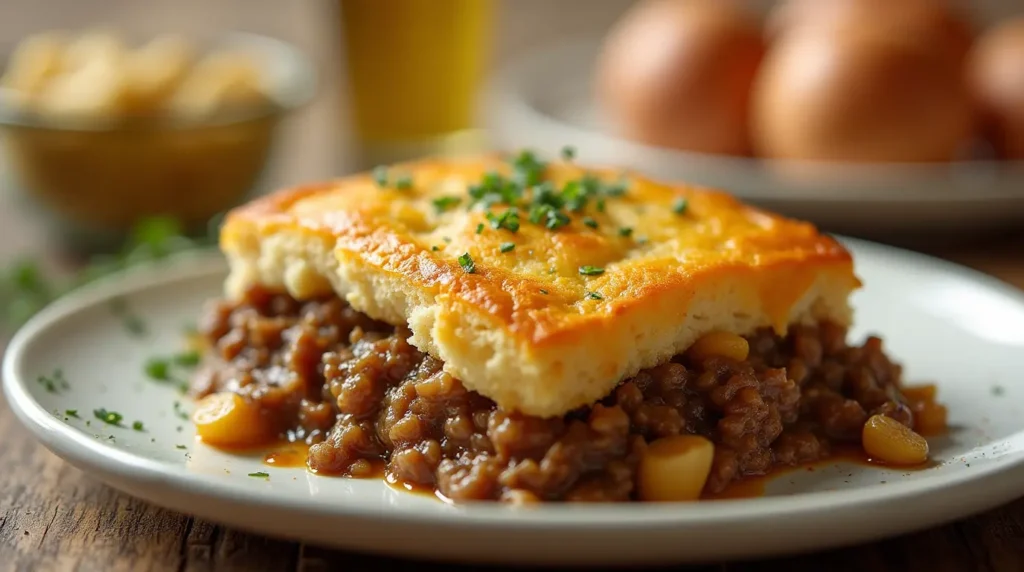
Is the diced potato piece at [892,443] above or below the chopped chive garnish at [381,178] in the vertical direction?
below

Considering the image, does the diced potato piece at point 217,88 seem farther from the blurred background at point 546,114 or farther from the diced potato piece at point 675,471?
the diced potato piece at point 675,471

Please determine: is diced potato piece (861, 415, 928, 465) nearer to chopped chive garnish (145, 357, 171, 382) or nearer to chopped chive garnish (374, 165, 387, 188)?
chopped chive garnish (374, 165, 387, 188)

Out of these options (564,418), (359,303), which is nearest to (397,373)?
(359,303)

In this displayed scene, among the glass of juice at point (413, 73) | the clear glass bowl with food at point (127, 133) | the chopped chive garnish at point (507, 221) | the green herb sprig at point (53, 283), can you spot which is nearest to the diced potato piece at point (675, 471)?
the chopped chive garnish at point (507, 221)

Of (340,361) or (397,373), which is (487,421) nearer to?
(397,373)

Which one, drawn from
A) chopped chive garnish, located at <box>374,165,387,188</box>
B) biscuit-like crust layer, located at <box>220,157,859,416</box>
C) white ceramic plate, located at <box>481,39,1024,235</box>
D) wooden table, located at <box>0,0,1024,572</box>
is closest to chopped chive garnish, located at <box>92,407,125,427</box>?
wooden table, located at <box>0,0,1024,572</box>

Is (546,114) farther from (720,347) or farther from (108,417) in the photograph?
(108,417)

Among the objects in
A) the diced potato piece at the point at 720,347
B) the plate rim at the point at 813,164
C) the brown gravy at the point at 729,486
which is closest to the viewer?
the brown gravy at the point at 729,486
